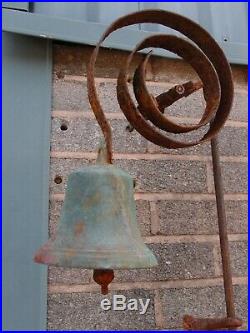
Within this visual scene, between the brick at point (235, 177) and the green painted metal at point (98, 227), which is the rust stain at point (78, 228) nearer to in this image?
the green painted metal at point (98, 227)

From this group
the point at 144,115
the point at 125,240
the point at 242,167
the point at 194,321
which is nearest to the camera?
the point at 125,240

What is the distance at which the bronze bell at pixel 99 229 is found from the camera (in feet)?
3.14

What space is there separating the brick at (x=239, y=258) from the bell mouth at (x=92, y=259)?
70cm

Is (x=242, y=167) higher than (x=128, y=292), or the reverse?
(x=242, y=167)

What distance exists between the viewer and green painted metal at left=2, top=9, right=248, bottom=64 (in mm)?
1496

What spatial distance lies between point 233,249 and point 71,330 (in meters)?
0.63

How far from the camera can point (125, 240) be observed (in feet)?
3.32

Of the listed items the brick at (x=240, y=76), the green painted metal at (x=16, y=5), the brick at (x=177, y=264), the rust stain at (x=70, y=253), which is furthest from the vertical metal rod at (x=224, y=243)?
the green painted metal at (x=16, y=5)

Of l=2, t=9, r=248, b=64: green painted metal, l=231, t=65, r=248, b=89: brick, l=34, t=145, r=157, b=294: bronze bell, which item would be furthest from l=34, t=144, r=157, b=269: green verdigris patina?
l=231, t=65, r=248, b=89: brick

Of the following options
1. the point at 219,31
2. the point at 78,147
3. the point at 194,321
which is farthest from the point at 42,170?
the point at 219,31

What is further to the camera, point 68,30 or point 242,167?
point 242,167

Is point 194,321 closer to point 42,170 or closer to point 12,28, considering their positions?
point 42,170

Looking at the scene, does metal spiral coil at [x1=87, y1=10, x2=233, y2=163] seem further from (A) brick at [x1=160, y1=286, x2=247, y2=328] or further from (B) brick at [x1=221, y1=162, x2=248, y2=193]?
(A) brick at [x1=160, y1=286, x2=247, y2=328]

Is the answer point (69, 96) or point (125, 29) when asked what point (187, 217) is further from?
point (125, 29)
